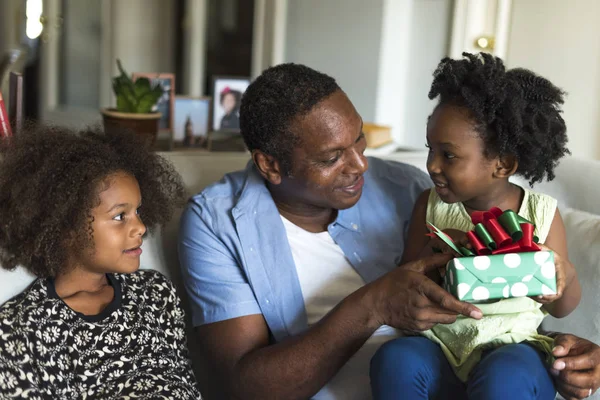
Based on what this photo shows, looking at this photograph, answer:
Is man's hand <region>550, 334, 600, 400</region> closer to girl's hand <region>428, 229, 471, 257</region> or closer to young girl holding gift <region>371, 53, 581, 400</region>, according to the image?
young girl holding gift <region>371, 53, 581, 400</region>

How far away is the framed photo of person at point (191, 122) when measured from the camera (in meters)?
2.25

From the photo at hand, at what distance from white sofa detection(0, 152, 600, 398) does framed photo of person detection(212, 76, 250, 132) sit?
0.58 meters

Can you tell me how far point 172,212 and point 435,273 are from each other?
0.61 meters

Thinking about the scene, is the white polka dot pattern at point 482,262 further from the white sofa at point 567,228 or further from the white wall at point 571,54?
the white wall at point 571,54

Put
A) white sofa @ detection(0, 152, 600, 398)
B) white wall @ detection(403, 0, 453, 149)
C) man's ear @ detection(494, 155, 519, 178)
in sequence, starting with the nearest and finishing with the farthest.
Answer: man's ear @ detection(494, 155, 519, 178) → white sofa @ detection(0, 152, 600, 398) → white wall @ detection(403, 0, 453, 149)

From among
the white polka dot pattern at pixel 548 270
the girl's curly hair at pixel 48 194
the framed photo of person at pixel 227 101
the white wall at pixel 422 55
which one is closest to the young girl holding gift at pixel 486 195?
the white polka dot pattern at pixel 548 270

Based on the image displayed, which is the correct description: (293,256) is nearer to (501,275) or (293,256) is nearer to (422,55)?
(501,275)

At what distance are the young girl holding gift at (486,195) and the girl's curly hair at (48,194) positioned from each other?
62 centimetres

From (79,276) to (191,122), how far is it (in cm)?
96

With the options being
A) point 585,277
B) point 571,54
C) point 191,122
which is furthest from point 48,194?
point 571,54

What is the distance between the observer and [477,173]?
4.57ft

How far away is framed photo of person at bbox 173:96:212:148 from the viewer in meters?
2.25

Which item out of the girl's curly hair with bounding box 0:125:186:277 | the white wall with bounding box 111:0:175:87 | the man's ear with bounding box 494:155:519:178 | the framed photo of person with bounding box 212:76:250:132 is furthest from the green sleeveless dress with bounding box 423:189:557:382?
the white wall with bounding box 111:0:175:87

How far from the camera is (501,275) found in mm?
1163
